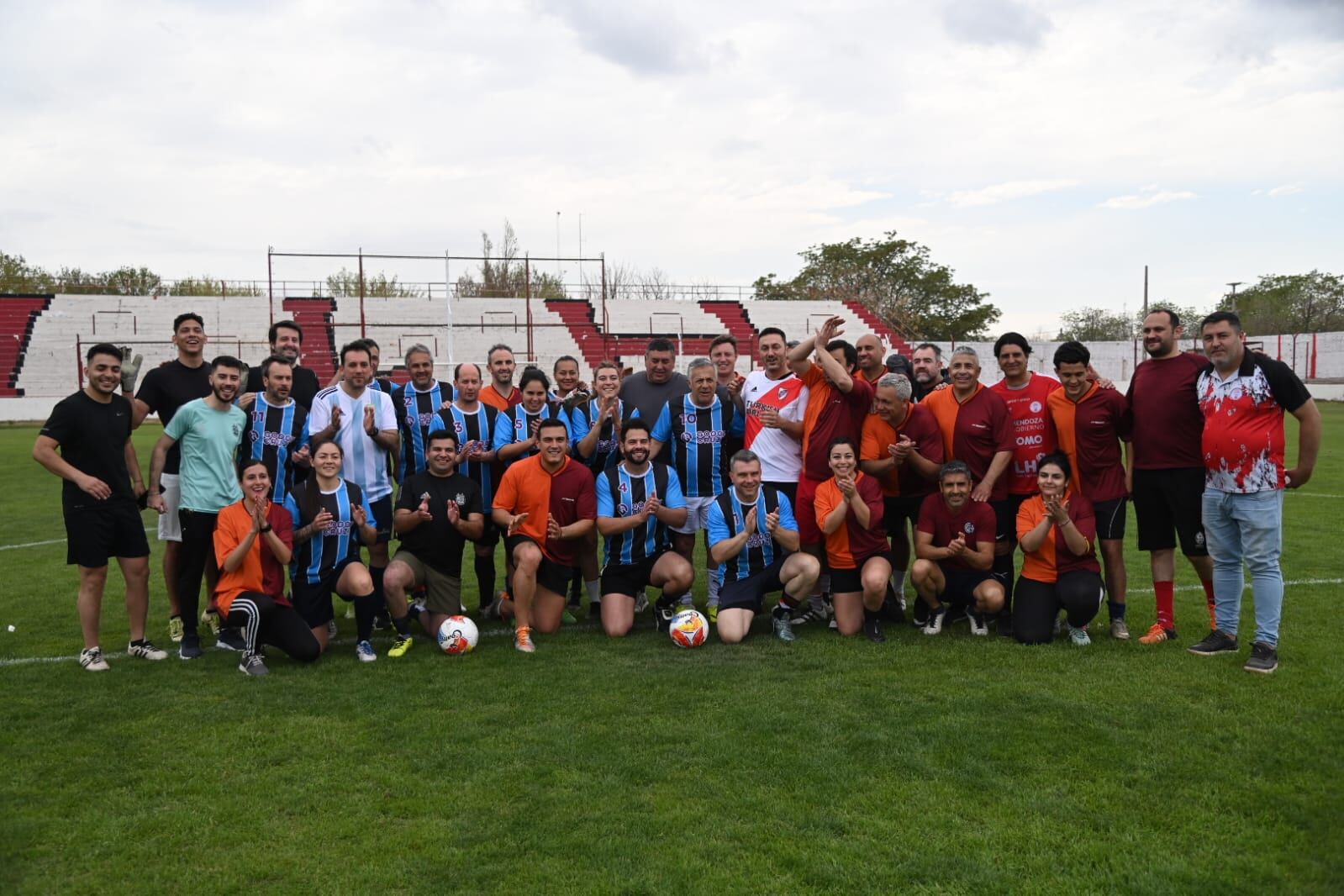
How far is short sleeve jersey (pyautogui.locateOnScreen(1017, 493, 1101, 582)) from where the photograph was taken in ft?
19.2

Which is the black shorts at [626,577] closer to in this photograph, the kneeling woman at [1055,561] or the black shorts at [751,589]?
the black shorts at [751,589]

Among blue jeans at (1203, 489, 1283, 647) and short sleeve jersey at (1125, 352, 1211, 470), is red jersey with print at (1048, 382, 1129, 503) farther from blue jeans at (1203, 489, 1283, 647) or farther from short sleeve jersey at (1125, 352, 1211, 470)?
blue jeans at (1203, 489, 1283, 647)

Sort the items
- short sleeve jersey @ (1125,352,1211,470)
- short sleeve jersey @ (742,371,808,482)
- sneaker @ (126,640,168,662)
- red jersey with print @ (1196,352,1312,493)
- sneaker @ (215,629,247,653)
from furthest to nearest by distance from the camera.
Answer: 1. short sleeve jersey @ (742,371,808,482)
2. sneaker @ (215,629,247,653)
3. sneaker @ (126,640,168,662)
4. short sleeve jersey @ (1125,352,1211,470)
5. red jersey with print @ (1196,352,1312,493)

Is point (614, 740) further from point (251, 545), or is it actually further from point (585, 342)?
point (585, 342)

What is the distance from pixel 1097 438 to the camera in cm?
593

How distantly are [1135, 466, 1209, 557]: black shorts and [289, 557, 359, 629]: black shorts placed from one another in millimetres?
5011

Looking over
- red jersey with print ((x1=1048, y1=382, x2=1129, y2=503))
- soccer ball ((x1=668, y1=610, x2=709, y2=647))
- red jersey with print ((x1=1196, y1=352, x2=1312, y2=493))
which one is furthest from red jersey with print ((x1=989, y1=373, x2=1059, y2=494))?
soccer ball ((x1=668, y1=610, x2=709, y2=647))

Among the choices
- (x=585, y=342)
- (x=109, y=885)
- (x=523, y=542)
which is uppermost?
(x=585, y=342)

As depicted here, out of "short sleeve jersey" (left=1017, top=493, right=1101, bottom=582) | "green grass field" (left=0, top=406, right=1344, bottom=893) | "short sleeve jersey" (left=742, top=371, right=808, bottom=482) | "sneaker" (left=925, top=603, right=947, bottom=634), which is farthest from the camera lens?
"short sleeve jersey" (left=742, top=371, right=808, bottom=482)

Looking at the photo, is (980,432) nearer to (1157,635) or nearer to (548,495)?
(1157,635)

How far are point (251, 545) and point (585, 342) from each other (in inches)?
1349

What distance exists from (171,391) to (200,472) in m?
0.65

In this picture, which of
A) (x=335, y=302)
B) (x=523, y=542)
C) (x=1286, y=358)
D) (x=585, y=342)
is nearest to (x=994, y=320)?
(x=1286, y=358)

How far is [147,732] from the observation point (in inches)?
179
